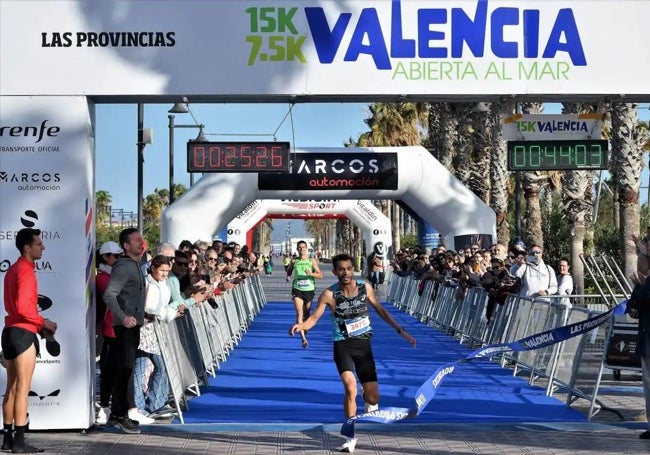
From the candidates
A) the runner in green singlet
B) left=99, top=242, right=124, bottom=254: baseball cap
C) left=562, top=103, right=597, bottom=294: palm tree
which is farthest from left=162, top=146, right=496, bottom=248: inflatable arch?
left=99, top=242, right=124, bottom=254: baseball cap

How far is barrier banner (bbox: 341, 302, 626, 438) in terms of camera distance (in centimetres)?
1102

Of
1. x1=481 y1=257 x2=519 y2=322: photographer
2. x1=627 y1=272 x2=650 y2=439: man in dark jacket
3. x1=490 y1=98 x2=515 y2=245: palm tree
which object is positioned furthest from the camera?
x1=490 y1=98 x2=515 y2=245: palm tree

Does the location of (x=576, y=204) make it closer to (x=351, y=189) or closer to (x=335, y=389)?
(x=351, y=189)

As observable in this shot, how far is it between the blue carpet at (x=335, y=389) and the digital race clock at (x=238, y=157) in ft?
9.78

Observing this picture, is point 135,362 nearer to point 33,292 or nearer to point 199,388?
point 33,292

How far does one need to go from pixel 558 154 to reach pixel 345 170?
18.4 metres

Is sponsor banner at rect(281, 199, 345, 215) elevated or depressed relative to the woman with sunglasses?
elevated

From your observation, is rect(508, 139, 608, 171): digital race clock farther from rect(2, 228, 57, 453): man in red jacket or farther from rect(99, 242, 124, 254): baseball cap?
rect(2, 228, 57, 453): man in red jacket

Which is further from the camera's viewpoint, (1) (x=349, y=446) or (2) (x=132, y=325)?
(2) (x=132, y=325)

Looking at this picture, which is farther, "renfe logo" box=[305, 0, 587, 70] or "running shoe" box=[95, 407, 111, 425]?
"running shoe" box=[95, 407, 111, 425]

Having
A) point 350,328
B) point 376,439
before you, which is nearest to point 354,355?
point 350,328

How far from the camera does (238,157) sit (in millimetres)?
19172

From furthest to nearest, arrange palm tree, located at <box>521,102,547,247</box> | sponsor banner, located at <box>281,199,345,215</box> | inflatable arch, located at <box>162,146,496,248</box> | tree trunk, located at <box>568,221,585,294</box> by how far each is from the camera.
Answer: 1. sponsor banner, located at <box>281,199,345,215</box>
2. inflatable arch, located at <box>162,146,496,248</box>
3. palm tree, located at <box>521,102,547,247</box>
4. tree trunk, located at <box>568,221,585,294</box>

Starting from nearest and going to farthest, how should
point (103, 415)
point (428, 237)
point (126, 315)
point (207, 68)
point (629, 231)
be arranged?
point (126, 315), point (207, 68), point (103, 415), point (629, 231), point (428, 237)
